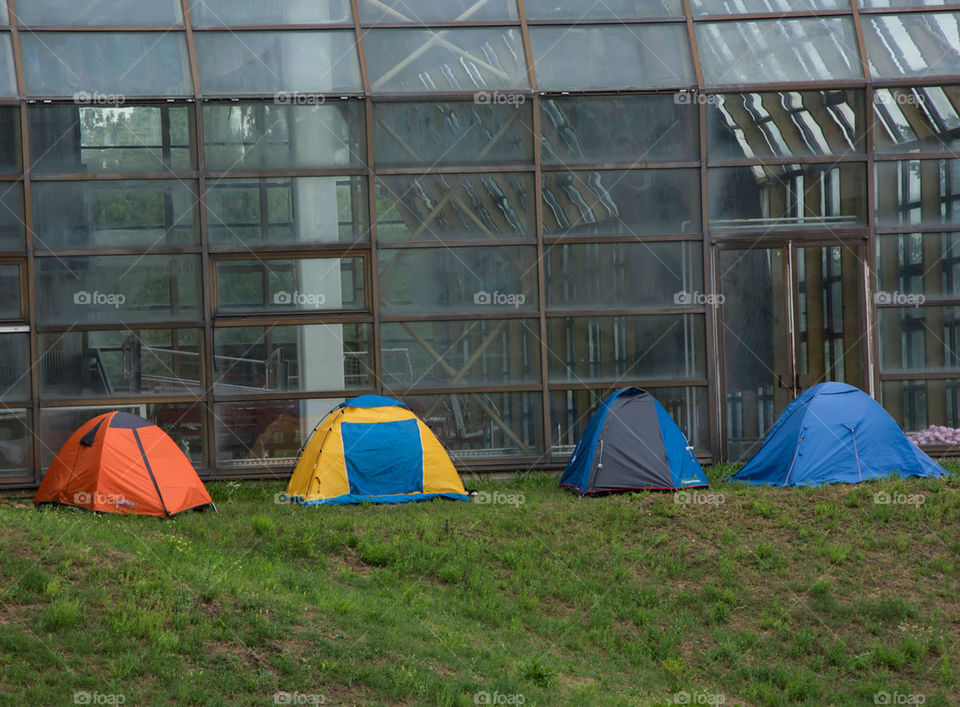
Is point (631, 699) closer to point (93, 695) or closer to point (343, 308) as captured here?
point (93, 695)

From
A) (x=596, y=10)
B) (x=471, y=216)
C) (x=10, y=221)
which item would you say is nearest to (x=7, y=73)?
(x=10, y=221)

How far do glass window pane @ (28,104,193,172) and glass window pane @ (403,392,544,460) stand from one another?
4.48 metres

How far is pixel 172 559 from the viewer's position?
27.6 ft

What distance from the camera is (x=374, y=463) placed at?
38.8 ft

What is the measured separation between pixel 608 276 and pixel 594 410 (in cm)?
180

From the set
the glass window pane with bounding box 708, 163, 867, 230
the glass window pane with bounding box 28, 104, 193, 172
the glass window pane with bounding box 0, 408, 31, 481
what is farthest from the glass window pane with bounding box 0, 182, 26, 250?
the glass window pane with bounding box 708, 163, 867, 230

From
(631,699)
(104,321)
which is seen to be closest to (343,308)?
(104,321)

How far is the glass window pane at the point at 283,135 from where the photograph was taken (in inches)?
530

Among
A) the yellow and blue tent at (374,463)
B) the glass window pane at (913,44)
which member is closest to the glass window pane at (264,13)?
the yellow and blue tent at (374,463)

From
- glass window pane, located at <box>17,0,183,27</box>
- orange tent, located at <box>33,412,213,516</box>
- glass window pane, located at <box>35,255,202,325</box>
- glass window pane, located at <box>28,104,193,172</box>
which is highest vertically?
glass window pane, located at <box>17,0,183,27</box>

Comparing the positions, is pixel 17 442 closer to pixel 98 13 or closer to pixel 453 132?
pixel 98 13

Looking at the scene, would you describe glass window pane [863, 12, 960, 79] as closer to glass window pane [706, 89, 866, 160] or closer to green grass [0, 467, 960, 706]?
glass window pane [706, 89, 866, 160]

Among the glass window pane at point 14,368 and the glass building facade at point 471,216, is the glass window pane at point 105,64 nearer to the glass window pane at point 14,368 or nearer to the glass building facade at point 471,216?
the glass building facade at point 471,216

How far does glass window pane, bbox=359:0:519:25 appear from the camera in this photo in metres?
14.0
